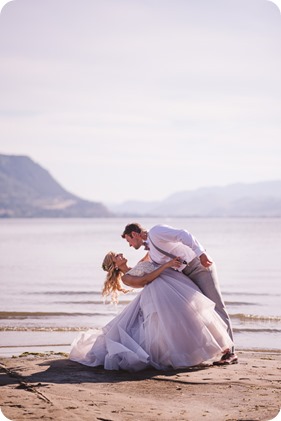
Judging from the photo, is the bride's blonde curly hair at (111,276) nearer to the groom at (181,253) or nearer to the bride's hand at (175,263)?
the groom at (181,253)

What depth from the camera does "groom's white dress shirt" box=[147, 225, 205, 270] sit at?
8.90 meters

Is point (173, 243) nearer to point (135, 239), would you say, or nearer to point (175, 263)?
point (175, 263)

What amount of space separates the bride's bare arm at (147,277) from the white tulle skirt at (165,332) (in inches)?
2.9

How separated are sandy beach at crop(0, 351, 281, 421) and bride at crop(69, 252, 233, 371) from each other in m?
0.16

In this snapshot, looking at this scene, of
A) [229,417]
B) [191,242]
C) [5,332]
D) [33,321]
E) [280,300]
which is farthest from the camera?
[280,300]

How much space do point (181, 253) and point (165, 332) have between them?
0.92 metres

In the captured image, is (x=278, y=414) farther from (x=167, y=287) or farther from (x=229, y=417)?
(x=167, y=287)

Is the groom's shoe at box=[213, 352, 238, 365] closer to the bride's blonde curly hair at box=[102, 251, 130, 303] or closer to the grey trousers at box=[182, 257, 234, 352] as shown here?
the grey trousers at box=[182, 257, 234, 352]

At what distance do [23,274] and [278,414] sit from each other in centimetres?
2410

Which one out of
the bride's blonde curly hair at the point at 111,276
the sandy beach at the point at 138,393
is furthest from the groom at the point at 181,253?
the sandy beach at the point at 138,393

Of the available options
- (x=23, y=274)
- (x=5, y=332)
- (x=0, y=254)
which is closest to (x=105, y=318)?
(x=5, y=332)

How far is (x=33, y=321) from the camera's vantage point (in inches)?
626

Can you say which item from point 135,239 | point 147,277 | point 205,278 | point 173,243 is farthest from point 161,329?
point 135,239

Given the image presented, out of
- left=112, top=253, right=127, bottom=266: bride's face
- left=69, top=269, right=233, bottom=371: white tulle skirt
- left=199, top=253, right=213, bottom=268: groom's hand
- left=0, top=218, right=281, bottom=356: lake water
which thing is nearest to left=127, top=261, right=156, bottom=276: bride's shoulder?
left=69, top=269, right=233, bottom=371: white tulle skirt
